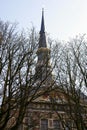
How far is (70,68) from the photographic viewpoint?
51.3 ft

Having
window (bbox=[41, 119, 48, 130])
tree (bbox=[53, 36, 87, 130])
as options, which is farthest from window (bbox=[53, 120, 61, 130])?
tree (bbox=[53, 36, 87, 130])

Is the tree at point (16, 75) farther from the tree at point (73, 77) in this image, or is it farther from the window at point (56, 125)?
the window at point (56, 125)

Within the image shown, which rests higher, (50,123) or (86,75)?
(86,75)

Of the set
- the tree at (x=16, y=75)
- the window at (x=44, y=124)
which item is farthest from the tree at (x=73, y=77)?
the window at (x=44, y=124)

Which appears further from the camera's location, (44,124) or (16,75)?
(44,124)

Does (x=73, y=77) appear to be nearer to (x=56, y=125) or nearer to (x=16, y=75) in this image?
(x=16, y=75)

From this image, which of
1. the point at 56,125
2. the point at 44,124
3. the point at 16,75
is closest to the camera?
the point at 16,75

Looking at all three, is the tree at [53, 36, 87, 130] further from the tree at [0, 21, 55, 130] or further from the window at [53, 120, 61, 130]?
the window at [53, 120, 61, 130]

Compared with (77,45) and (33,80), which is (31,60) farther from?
(77,45)

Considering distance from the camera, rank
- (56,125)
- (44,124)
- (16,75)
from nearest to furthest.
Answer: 1. (16,75)
2. (44,124)
3. (56,125)

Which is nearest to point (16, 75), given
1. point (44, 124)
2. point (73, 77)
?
point (73, 77)

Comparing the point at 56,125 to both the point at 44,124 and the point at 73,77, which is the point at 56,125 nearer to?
the point at 44,124

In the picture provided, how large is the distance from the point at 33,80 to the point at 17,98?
1.15 m

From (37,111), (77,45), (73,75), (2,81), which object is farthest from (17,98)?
(37,111)
